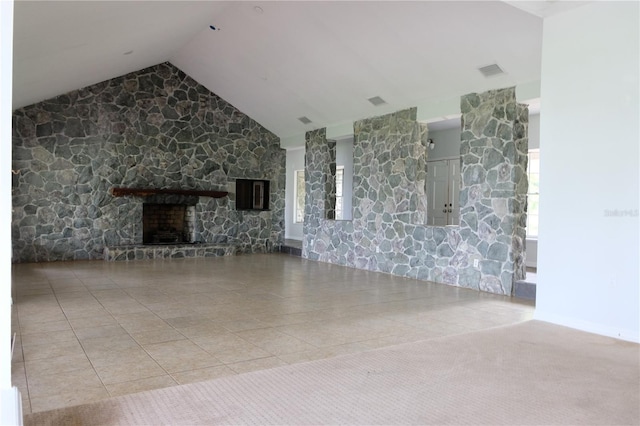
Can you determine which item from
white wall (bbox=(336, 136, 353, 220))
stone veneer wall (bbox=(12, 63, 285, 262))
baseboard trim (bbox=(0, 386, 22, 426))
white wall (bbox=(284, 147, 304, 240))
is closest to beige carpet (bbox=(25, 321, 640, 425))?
baseboard trim (bbox=(0, 386, 22, 426))

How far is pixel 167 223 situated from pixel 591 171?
8.86 m

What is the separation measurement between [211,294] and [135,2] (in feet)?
11.7

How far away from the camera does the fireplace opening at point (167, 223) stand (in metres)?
10.5

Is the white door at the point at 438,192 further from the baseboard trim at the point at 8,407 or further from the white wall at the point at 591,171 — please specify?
the baseboard trim at the point at 8,407

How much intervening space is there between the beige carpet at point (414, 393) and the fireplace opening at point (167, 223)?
802 cm

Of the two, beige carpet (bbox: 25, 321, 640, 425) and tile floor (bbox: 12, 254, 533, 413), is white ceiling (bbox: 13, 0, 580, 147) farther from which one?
beige carpet (bbox: 25, 321, 640, 425)

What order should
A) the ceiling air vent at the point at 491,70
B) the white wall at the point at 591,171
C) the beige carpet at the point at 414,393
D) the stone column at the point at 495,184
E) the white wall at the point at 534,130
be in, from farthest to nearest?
the white wall at the point at 534,130 < the stone column at the point at 495,184 < the ceiling air vent at the point at 491,70 < the white wall at the point at 591,171 < the beige carpet at the point at 414,393

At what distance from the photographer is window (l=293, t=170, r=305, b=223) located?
13805mm

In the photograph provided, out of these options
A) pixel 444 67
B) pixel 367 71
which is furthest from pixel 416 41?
pixel 367 71

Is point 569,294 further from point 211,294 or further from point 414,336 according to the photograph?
point 211,294

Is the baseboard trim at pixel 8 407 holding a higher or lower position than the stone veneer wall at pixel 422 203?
lower

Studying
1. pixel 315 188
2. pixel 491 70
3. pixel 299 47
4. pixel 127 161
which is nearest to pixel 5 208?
pixel 491 70

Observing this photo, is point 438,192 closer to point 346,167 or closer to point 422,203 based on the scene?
point 346,167

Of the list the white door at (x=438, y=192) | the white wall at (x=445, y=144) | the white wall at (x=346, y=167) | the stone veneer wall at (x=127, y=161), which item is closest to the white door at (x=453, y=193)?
the white door at (x=438, y=192)
